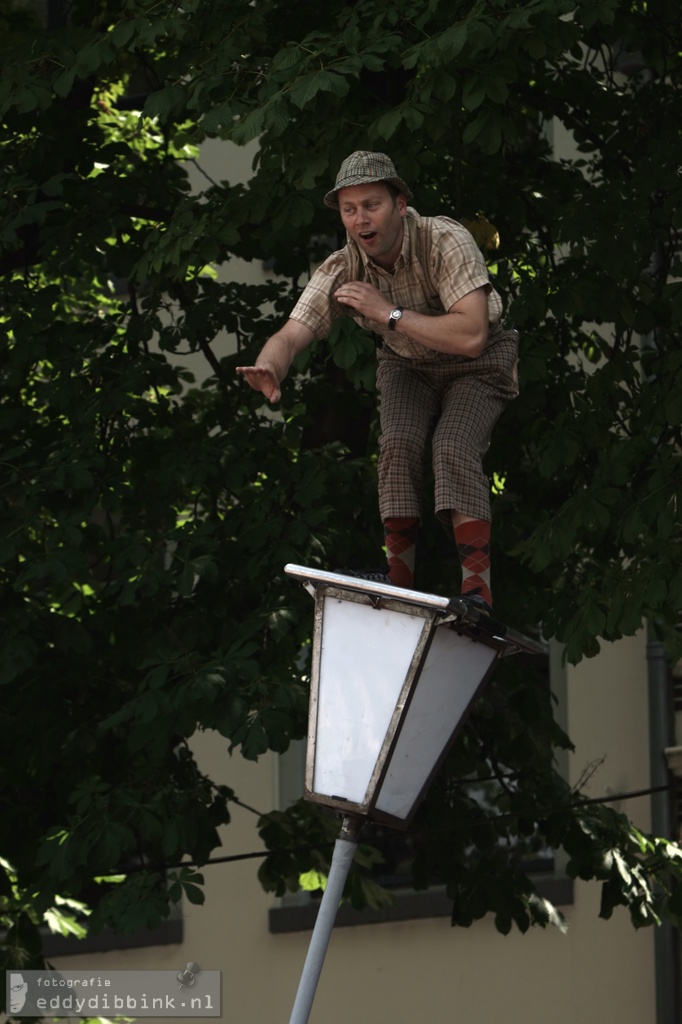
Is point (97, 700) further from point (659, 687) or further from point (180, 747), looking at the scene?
point (659, 687)

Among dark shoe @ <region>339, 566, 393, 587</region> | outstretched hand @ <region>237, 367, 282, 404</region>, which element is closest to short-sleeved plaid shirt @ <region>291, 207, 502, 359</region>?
outstretched hand @ <region>237, 367, 282, 404</region>

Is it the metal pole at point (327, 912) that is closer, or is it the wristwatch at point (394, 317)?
the wristwatch at point (394, 317)

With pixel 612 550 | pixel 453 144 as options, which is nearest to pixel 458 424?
pixel 453 144

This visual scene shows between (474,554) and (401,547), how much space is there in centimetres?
34

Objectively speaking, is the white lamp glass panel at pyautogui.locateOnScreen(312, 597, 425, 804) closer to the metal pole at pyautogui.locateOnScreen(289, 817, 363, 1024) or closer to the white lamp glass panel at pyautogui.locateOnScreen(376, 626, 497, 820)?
the white lamp glass panel at pyautogui.locateOnScreen(376, 626, 497, 820)

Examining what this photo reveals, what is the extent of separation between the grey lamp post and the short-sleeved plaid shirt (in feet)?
2.41

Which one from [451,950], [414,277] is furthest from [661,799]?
[414,277]

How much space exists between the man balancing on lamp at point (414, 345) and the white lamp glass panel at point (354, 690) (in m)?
0.25

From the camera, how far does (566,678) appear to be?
14773mm

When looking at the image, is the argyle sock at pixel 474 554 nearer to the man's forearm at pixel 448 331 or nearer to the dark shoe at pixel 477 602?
the dark shoe at pixel 477 602

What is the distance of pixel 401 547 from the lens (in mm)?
6195

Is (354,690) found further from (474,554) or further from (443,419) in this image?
(443,419)

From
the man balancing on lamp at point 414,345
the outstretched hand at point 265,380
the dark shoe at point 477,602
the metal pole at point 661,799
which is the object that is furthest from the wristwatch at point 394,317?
the metal pole at point 661,799

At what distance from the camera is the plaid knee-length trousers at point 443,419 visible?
Result: 586 centimetres
